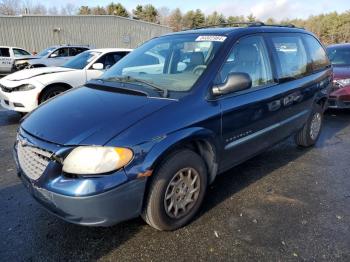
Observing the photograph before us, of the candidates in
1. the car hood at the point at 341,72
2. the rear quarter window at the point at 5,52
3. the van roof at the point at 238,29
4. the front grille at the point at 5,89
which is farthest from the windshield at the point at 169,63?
the rear quarter window at the point at 5,52

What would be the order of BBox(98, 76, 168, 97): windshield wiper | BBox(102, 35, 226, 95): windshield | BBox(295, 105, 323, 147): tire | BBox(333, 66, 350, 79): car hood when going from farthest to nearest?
1. BBox(333, 66, 350, 79): car hood
2. BBox(295, 105, 323, 147): tire
3. BBox(102, 35, 226, 95): windshield
4. BBox(98, 76, 168, 97): windshield wiper

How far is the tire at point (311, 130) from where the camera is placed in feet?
17.6

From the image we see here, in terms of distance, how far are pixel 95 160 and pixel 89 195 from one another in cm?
25

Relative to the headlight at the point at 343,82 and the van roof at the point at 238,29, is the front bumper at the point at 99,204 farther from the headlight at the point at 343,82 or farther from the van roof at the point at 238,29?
the headlight at the point at 343,82

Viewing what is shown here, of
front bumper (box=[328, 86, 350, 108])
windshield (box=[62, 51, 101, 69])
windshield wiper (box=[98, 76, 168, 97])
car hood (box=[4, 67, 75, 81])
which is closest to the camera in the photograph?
windshield wiper (box=[98, 76, 168, 97])

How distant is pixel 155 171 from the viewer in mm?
2832

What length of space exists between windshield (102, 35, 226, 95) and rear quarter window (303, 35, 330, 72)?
7.12 feet

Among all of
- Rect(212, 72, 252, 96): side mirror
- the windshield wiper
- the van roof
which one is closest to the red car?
the van roof

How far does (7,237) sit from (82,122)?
126 cm

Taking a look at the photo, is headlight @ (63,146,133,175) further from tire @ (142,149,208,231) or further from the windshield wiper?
the windshield wiper

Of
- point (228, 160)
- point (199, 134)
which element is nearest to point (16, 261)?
point (199, 134)

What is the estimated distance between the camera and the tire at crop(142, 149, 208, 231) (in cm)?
287

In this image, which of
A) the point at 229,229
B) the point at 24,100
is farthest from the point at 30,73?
the point at 229,229

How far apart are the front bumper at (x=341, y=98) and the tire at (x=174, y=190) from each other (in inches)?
205
